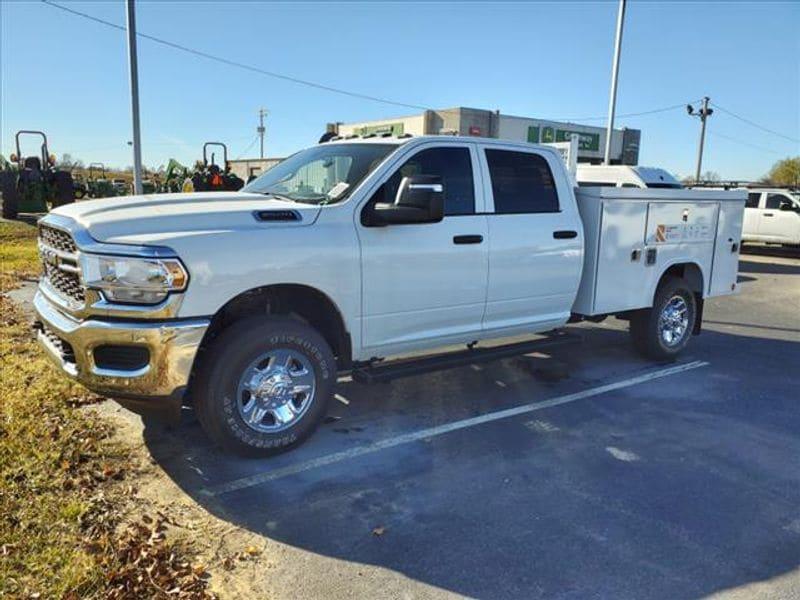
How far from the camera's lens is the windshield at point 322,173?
16.0 ft

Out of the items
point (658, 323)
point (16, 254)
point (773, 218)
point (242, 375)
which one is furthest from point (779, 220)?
point (16, 254)

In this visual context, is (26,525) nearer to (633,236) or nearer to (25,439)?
(25,439)

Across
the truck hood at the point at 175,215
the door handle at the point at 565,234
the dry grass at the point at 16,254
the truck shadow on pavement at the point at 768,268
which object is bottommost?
the truck shadow on pavement at the point at 768,268

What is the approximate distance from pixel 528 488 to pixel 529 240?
2217mm

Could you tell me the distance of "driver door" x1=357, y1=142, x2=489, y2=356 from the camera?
474 cm

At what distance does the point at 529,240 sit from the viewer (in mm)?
5582

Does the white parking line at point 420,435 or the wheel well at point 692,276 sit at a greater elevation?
the wheel well at point 692,276

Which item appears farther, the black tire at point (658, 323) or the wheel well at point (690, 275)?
the wheel well at point (690, 275)

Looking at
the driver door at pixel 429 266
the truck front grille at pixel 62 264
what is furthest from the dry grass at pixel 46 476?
the driver door at pixel 429 266

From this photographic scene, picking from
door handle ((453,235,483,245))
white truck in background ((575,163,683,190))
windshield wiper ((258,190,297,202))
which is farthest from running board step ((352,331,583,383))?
white truck in background ((575,163,683,190))

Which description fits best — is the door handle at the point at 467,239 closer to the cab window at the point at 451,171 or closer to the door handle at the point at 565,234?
the cab window at the point at 451,171

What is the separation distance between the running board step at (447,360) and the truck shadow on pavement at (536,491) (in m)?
0.42

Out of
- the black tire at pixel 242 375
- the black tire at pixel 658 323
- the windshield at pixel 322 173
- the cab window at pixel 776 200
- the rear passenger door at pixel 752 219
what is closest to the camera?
the black tire at pixel 242 375

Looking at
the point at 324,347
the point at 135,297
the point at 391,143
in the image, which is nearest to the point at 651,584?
the point at 324,347
